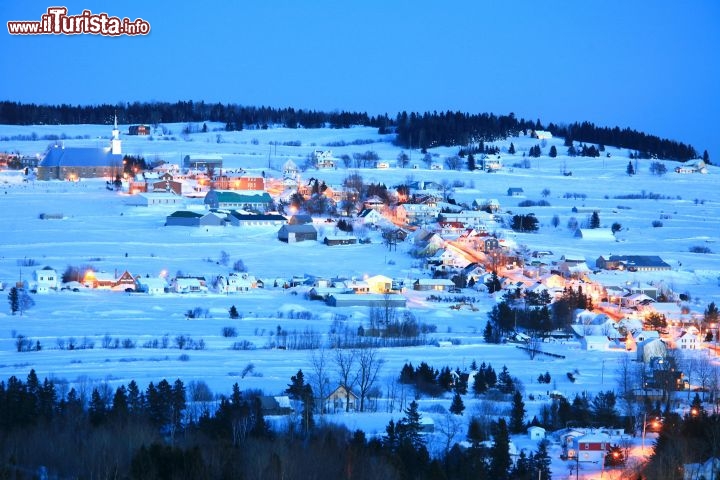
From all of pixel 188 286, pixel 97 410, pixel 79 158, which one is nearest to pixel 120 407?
pixel 97 410

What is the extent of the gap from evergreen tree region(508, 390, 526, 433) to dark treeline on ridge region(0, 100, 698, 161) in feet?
122

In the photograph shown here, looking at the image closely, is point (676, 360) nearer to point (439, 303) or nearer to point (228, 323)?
point (439, 303)

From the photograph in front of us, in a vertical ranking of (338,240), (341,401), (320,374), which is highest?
(338,240)

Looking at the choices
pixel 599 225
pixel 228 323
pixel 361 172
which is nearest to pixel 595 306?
pixel 228 323

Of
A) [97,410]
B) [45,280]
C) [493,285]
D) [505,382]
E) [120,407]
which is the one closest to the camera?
[97,410]

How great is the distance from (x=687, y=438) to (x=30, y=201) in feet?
75.5

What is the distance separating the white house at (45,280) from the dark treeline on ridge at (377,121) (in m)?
30.7

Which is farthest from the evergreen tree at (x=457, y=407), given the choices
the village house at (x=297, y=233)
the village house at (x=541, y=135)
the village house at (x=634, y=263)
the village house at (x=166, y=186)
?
the village house at (x=541, y=135)

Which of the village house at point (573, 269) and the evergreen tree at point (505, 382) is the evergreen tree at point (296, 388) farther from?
the village house at point (573, 269)

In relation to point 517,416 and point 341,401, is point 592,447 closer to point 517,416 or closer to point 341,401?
point 517,416

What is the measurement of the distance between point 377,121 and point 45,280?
43.3 m

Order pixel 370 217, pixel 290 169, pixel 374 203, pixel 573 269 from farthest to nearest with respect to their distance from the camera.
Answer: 1. pixel 290 169
2. pixel 374 203
3. pixel 370 217
4. pixel 573 269

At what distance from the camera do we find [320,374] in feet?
43.3

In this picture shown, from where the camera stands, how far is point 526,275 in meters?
22.8
